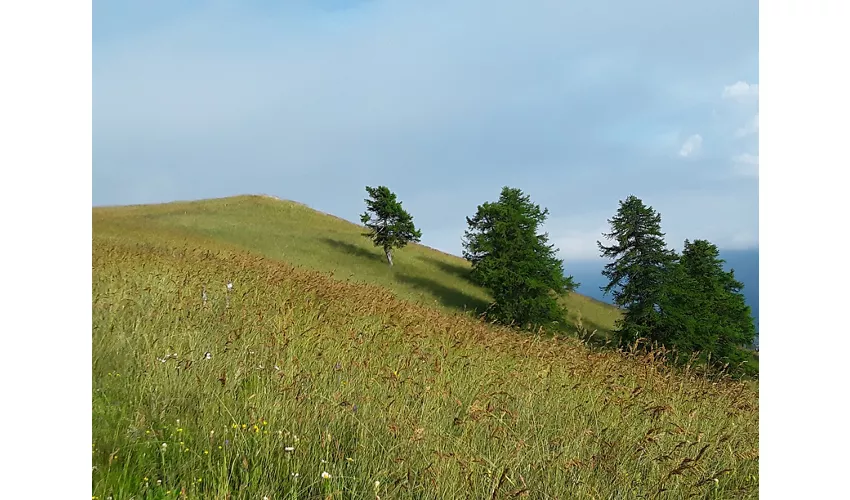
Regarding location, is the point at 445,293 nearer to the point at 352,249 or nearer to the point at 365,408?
the point at 352,249

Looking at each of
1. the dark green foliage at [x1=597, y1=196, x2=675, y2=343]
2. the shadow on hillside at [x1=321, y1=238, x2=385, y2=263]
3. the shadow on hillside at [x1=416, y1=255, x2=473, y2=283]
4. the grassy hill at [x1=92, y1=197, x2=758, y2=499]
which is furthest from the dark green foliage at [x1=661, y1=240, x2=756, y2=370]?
the shadow on hillside at [x1=321, y1=238, x2=385, y2=263]

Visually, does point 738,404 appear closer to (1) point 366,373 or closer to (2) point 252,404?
(1) point 366,373

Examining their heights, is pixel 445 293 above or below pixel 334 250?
below

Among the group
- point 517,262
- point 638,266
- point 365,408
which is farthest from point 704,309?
point 365,408

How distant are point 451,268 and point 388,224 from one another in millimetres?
5784

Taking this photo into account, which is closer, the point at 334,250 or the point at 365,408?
the point at 365,408

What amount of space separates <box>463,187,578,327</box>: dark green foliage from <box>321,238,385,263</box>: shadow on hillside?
8199 mm

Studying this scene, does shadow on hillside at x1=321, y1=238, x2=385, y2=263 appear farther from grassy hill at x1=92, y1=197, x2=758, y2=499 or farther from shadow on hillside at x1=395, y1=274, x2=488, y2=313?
grassy hill at x1=92, y1=197, x2=758, y2=499

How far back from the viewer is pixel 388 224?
1362 inches

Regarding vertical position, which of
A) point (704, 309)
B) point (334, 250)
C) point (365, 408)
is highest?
point (334, 250)

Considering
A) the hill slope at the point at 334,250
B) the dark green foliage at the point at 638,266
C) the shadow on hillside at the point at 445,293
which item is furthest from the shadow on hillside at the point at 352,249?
the dark green foliage at the point at 638,266

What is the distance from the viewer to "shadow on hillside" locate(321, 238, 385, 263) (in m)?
34.4
